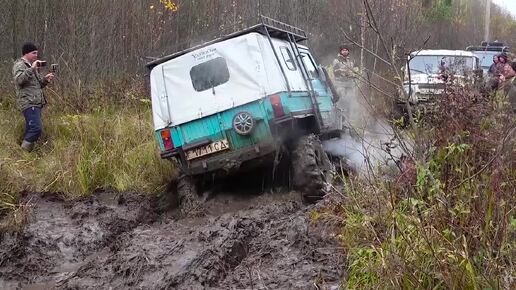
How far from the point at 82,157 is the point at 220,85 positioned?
2376 millimetres

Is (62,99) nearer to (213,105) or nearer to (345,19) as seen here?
(213,105)

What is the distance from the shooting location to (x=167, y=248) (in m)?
5.12

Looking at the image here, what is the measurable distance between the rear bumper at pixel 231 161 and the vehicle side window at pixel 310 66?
174cm

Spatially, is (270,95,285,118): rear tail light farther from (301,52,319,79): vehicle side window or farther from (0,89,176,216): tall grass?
(0,89,176,216): tall grass

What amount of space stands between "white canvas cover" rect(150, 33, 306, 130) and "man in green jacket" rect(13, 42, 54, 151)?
2.42 meters

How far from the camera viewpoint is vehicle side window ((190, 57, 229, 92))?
685 cm

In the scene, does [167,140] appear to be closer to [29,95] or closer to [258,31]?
[258,31]

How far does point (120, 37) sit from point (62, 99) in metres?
2.80

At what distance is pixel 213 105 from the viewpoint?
6715mm

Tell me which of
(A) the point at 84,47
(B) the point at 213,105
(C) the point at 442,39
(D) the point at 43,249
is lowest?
(C) the point at 442,39

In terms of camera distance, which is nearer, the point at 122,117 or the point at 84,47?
the point at 122,117

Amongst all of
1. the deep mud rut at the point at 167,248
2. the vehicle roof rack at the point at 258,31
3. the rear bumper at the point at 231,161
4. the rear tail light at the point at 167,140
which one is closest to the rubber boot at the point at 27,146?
the deep mud rut at the point at 167,248

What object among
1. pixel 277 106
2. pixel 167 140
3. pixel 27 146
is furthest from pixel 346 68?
pixel 27 146

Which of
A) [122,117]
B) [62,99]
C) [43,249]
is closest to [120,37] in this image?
[62,99]
